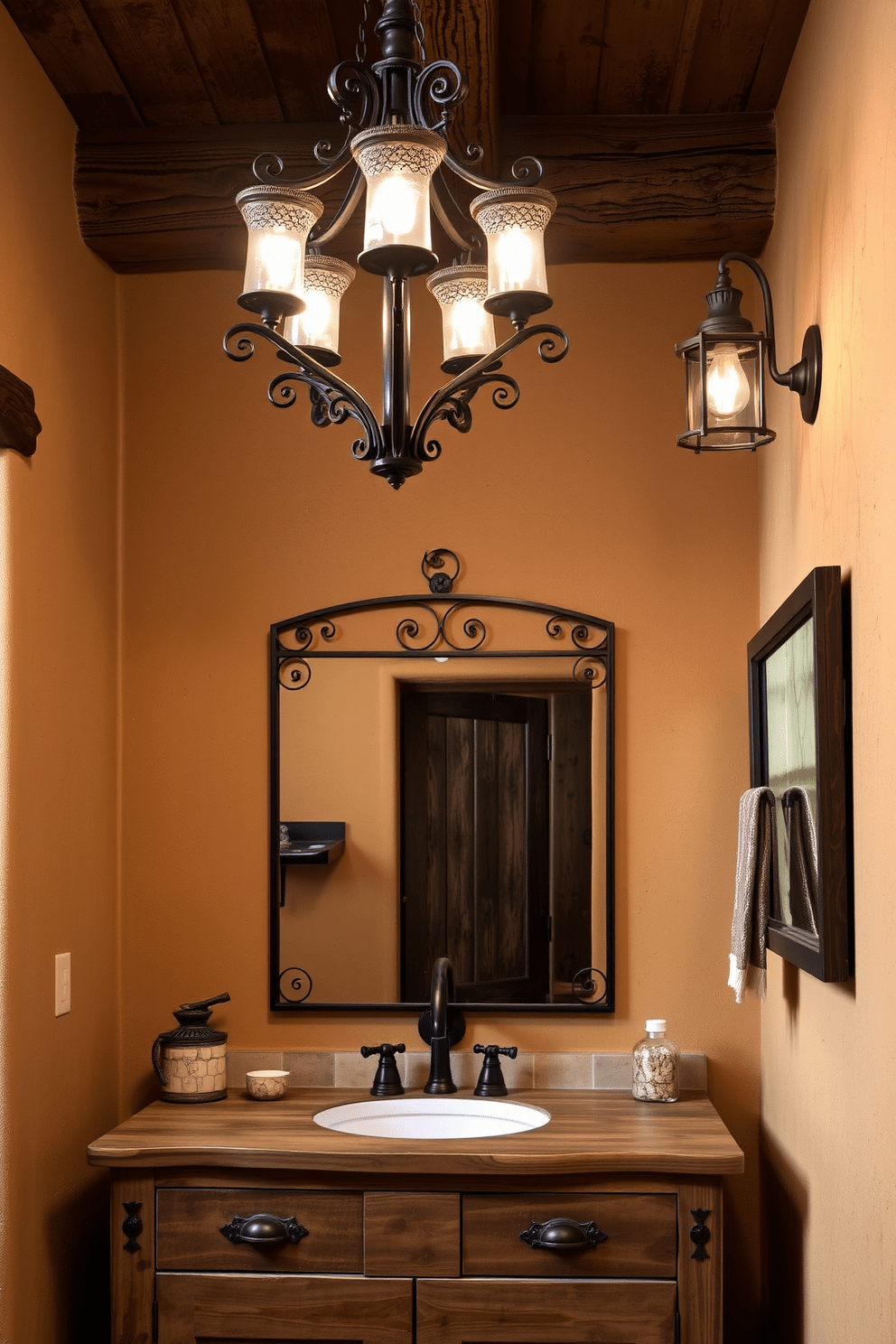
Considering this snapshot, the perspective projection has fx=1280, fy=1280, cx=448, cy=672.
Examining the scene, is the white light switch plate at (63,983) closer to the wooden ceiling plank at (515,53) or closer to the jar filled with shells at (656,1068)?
the jar filled with shells at (656,1068)

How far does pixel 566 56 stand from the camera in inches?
96.5

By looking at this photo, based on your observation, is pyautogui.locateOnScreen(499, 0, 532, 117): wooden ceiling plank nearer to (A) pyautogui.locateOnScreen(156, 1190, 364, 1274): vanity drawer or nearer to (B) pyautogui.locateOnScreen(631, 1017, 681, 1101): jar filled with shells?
(B) pyautogui.locateOnScreen(631, 1017, 681, 1101): jar filled with shells

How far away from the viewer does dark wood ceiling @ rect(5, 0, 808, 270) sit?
2334 millimetres

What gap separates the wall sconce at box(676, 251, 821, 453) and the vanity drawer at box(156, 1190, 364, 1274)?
55.9 inches

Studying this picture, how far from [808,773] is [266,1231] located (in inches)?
47.5

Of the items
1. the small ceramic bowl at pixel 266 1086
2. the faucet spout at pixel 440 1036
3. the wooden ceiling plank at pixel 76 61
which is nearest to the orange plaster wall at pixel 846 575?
the faucet spout at pixel 440 1036

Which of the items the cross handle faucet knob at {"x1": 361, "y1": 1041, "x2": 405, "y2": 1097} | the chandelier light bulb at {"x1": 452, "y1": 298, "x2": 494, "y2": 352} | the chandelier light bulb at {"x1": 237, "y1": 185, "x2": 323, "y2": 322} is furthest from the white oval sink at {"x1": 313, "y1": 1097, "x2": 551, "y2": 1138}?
the chandelier light bulb at {"x1": 237, "y1": 185, "x2": 323, "y2": 322}

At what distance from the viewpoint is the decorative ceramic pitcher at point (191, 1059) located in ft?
8.46

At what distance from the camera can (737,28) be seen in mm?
2350

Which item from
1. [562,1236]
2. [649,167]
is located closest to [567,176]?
[649,167]

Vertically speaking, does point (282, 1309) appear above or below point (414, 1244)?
below

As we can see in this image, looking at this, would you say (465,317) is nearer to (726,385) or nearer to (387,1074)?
(726,385)

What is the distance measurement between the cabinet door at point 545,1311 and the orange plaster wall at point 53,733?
28.2 inches

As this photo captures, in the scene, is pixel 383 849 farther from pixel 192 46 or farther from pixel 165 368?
pixel 192 46
